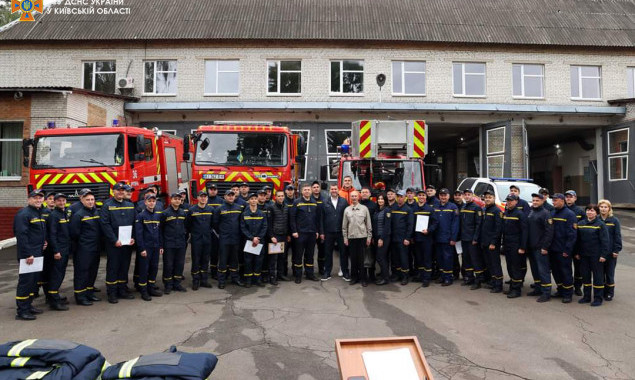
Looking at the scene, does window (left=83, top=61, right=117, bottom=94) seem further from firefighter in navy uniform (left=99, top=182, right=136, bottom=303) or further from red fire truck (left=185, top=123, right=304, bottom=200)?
firefighter in navy uniform (left=99, top=182, right=136, bottom=303)

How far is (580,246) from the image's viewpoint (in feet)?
21.1

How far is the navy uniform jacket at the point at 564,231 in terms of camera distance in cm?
630

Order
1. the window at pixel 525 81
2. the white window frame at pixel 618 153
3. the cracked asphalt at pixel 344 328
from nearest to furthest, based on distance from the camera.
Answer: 1. the cracked asphalt at pixel 344 328
2. the white window frame at pixel 618 153
3. the window at pixel 525 81

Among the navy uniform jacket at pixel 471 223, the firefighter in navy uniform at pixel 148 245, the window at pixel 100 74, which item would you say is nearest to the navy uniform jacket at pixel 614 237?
the navy uniform jacket at pixel 471 223

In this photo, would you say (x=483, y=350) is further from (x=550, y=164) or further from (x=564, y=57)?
(x=550, y=164)

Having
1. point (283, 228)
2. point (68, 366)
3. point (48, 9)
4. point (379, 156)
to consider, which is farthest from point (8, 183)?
point (68, 366)

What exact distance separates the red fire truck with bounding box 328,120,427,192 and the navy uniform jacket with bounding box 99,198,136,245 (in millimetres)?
4925

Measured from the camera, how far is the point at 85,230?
6.24 metres

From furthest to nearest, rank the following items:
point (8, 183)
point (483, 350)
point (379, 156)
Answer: point (8, 183), point (379, 156), point (483, 350)

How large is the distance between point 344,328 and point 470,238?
3.39 meters

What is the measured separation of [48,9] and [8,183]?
34.9 feet

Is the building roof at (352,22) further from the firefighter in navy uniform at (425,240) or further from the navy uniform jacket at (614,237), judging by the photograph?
the navy uniform jacket at (614,237)

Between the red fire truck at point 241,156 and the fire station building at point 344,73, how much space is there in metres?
7.94

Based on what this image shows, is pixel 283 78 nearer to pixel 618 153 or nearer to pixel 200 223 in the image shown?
pixel 200 223
